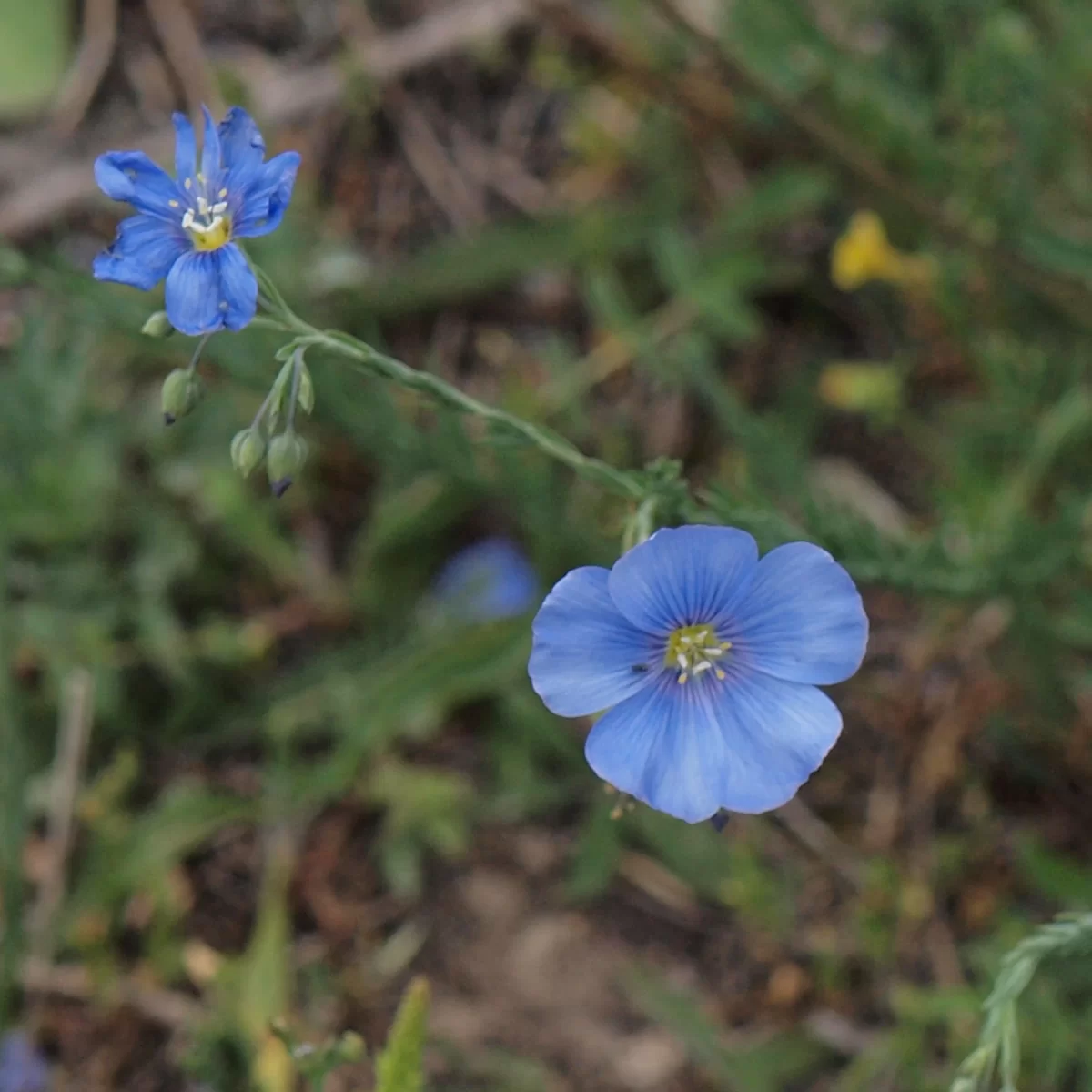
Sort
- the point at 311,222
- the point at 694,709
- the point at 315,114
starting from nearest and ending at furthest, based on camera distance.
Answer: the point at 694,709 < the point at 311,222 < the point at 315,114

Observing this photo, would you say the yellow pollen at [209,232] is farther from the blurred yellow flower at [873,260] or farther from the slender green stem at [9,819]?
the blurred yellow flower at [873,260]

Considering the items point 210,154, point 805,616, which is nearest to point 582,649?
point 805,616

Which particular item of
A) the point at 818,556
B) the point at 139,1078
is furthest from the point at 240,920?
the point at 818,556

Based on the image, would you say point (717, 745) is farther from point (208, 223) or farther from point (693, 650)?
point (208, 223)

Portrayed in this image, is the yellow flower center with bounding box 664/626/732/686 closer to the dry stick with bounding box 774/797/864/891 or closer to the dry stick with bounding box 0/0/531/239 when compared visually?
the dry stick with bounding box 774/797/864/891

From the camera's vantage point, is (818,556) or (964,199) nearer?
(818,556)

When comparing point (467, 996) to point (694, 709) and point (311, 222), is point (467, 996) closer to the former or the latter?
point (694, 709)
